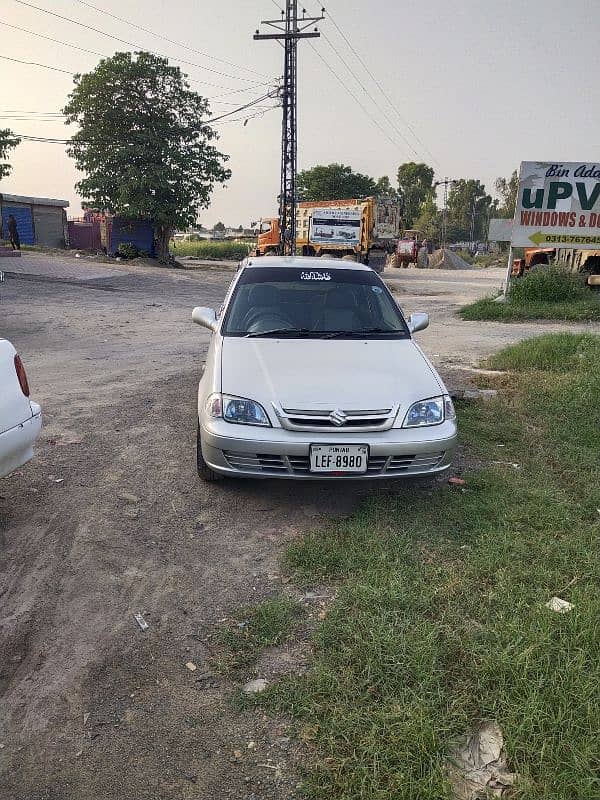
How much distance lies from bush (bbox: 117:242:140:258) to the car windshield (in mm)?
28038

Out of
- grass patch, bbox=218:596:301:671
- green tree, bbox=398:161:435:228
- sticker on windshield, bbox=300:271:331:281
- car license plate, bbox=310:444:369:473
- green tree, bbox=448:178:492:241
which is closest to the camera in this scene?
grass patch, bbox=218:596:301:671

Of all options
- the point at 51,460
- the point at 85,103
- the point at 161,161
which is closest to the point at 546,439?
the point at 51,460

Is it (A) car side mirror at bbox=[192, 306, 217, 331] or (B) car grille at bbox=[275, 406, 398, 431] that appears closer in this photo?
(B) car grille at bbox=[275, 406, 398, 431]

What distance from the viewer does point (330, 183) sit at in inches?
2311

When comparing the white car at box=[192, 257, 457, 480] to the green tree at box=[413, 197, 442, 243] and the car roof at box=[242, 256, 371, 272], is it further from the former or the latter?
the green tree at box=[413, 197, 442, 243]

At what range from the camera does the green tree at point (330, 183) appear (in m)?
58.7

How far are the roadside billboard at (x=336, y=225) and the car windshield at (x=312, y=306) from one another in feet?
76.0

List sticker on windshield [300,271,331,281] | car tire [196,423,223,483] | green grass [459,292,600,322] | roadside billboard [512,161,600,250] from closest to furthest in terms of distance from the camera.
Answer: car tire [196,423,223,483] < sticker on windshield [300,271,331,281] < green grass [459,292,600,322] < roadside billboard [512,161,600,250]

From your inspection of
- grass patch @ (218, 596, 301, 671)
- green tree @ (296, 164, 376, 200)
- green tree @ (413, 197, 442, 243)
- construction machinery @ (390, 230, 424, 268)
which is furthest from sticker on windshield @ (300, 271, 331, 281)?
green tree @ (413, 197, 442, 243)

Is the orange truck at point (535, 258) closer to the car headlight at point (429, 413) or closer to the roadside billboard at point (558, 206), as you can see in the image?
the roadside billboard at point (558, 206)

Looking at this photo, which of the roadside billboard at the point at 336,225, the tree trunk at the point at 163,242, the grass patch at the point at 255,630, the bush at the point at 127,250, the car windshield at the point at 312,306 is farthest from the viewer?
A: the bush at the point at 127,250

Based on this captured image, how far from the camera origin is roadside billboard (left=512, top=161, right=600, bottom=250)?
1396 cm

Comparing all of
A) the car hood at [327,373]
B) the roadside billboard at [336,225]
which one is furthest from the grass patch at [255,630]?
the roadside billboard at [336,225]

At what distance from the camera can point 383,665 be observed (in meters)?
2.43
